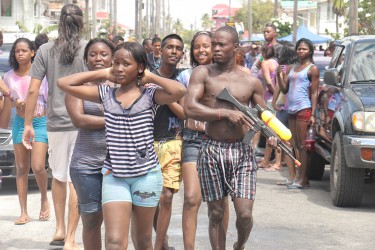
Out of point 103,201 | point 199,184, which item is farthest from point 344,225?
point 103,201

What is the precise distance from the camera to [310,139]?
12.2 m

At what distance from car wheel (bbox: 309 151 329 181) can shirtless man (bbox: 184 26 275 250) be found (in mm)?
6007

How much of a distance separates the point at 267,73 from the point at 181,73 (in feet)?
22.7

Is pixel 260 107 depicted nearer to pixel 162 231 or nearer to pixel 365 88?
pixel 162 231

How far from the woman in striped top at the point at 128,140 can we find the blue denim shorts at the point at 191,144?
4.43ft

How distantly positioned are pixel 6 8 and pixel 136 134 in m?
60.3

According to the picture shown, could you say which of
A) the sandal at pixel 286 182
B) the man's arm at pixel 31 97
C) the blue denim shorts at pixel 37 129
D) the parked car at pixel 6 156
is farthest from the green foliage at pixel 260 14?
the man's arm at pixel 31 97

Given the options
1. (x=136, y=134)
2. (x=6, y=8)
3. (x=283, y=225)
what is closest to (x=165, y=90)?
(x=136, y=134)

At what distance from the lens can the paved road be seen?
8.67m

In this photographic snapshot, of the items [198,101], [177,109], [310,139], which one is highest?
[198,101]

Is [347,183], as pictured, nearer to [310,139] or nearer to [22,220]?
[310,139]

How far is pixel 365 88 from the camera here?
10.9m

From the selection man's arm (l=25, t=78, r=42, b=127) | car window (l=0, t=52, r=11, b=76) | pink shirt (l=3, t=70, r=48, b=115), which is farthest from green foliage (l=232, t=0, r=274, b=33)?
man's arm (l=25, t=78, r=42, b=127)

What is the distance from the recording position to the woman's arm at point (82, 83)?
6.29 meters
